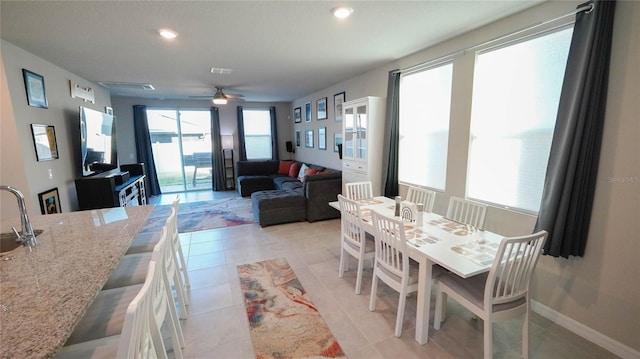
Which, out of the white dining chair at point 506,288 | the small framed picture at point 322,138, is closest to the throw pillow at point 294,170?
the small framed picture at point 322,138

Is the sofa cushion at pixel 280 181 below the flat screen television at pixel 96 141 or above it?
below

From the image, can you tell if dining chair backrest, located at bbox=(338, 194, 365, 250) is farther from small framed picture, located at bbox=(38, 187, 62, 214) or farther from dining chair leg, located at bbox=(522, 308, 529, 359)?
small framed picture, located at bbox=(38, 187, 62, 214)

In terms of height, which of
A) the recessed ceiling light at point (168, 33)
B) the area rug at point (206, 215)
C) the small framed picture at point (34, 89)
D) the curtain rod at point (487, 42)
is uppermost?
the recessed ceiling light at point (168, 33)

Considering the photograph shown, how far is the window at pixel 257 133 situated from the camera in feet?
25.8

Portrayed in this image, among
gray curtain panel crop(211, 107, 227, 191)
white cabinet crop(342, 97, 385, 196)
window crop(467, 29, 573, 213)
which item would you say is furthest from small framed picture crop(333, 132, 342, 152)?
gray curtain panel crop(211, 107, 227, 191)

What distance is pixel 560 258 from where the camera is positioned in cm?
212

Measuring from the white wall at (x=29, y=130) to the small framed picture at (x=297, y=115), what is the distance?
4566 millimetres

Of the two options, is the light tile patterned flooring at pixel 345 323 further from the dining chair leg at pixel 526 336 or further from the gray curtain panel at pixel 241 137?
the gray curtain panel at pixel 241 137

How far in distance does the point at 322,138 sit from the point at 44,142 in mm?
4473

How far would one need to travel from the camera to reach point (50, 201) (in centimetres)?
328

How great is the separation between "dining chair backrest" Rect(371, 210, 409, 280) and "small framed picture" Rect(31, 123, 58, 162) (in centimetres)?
382

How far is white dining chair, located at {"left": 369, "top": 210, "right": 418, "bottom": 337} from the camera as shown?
1.93m

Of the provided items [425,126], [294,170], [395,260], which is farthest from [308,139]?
[395,260]

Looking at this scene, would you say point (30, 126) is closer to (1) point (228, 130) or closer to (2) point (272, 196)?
(2) point (272, 196)
